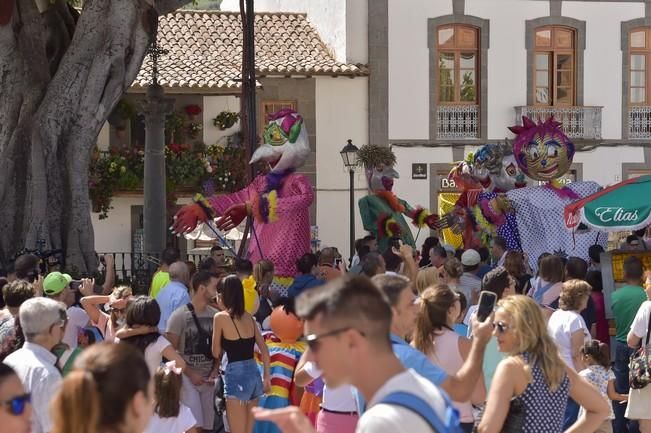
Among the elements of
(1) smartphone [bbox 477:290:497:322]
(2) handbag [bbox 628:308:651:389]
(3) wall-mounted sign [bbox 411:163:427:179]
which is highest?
(3) wall-mounted sign [bbox 411:163:427:179]

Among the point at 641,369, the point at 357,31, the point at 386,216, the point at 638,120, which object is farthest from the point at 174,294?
the point at 638,120

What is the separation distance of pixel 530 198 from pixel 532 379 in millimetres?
9728

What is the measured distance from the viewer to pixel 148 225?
1761 cm

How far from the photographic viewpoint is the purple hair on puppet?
50.8 feet

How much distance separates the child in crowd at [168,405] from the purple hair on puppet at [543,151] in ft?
31.0

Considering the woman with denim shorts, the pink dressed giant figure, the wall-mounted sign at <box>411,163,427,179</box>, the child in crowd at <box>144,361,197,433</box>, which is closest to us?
the child in crowd at <box>144,361,197,433</box>

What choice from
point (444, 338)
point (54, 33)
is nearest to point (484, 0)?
point (54, 33)

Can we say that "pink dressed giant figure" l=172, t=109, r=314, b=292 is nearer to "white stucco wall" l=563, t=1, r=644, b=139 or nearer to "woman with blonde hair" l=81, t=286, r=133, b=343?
"woman with blonde hair" l=81, t=286, r=133, b=343

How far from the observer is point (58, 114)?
14.1 m

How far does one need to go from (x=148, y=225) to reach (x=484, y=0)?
12.5 meters

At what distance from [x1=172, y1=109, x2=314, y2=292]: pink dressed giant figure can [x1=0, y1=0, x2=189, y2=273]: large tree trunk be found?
1.67 metres

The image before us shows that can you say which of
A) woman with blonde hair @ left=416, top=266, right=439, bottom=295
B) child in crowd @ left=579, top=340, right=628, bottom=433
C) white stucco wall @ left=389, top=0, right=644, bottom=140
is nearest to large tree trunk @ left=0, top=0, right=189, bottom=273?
woman with blonde hair @ left=416, top=266, right=439, bottom=295

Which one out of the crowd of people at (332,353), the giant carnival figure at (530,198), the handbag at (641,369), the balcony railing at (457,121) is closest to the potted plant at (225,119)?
the balcony railing at (457,121)

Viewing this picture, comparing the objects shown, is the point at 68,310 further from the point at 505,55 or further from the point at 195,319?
the point at 505,55
